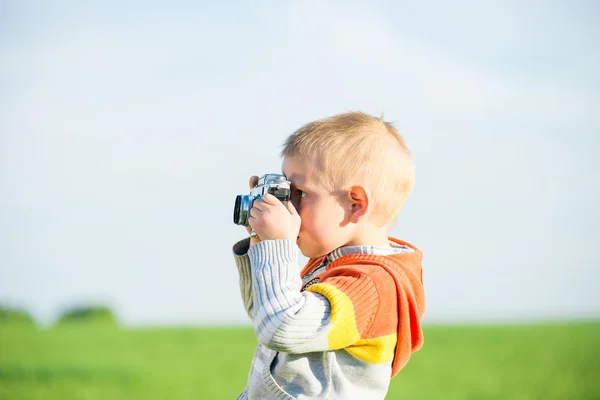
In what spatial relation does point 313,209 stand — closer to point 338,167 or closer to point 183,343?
point 338,167

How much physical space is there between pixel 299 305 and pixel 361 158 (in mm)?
534

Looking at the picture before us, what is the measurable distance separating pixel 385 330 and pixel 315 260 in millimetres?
496

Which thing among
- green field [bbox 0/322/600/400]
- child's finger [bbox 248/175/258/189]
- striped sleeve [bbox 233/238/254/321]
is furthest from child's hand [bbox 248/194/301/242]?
green field [bbox 0/322/600/400]

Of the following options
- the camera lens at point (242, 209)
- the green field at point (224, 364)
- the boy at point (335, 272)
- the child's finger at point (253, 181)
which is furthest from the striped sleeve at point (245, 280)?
the green field at point (224, 364)

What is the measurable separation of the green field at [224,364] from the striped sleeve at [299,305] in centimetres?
376

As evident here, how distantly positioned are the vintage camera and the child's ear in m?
0.20

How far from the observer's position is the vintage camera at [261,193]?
7.32 ft

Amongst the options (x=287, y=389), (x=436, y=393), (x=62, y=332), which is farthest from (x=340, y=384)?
(x=62, y=332)

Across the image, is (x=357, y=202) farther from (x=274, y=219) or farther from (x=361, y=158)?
(x=274, y=219)

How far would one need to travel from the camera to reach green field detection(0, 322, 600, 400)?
19.8 feet

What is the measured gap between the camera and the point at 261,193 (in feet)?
7.45

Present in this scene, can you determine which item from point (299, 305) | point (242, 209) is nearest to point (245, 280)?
point (242, 209)

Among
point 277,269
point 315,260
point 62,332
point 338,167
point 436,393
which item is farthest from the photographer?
point 62,332

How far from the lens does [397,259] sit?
2.30m
